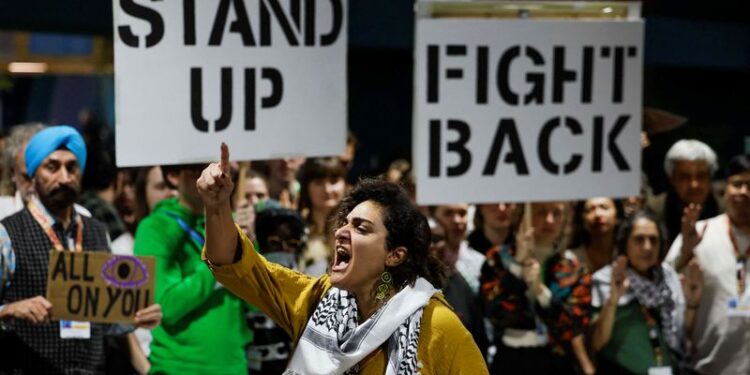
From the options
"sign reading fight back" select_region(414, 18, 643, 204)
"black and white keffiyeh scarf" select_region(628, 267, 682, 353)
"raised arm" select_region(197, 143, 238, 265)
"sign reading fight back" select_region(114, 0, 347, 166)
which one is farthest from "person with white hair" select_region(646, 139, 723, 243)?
"raised arm" select_region(197, 143, 238, 265)

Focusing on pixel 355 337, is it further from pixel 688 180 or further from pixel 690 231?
pixel 688 180

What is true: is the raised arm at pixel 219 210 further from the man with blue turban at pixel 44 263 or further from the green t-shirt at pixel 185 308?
the green t-shirt at pixel 185 308

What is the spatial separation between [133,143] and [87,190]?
8.50ft

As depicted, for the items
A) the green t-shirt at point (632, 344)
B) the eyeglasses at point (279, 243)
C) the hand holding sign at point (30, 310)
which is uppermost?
the eyeglasses at point (279, 243)

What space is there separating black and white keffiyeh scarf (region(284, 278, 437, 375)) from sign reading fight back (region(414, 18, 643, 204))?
6.44ft

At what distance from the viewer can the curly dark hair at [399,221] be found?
13.2 ft

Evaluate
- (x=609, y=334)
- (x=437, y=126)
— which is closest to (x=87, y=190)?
(x=437, y=126)

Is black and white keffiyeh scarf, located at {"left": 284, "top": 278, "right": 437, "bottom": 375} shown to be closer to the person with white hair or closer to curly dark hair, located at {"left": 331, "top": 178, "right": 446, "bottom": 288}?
curly dark hair, located at {"left": 331, "top": 178, "right": 446, "bottom": 288}

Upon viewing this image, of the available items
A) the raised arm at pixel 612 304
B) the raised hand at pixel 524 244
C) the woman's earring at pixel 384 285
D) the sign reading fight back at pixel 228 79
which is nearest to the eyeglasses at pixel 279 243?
the sign reading fight back at pixel 228 79

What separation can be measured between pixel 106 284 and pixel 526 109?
2.18m

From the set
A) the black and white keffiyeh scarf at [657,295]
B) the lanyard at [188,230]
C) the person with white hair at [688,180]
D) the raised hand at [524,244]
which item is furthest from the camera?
the person with white hair at [688,180]

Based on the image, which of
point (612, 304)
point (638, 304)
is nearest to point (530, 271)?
point (612, 304)

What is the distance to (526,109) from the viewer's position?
6.11 m

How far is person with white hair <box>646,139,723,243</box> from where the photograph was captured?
24.8 feet
